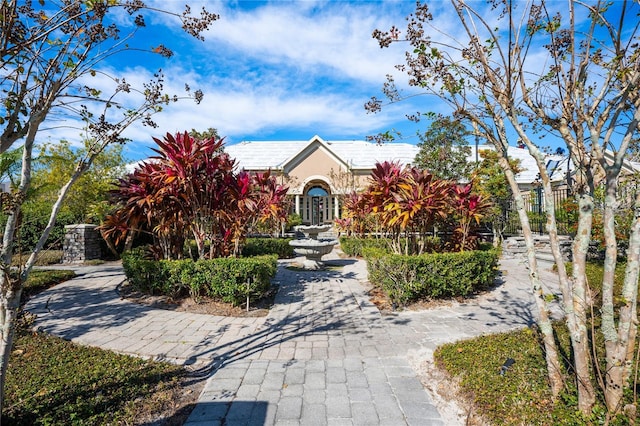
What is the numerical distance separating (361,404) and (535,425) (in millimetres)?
1366

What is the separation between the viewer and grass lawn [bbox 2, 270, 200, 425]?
107 inches

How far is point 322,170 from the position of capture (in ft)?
82.0

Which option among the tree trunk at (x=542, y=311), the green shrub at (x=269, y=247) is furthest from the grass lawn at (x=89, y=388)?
the green shrub at (x=269, y=247)

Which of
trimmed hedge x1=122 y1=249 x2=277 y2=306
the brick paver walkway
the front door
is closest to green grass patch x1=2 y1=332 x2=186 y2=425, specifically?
the brick paver walkway

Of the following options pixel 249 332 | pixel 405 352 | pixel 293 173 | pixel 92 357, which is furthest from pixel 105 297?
pixel 293 173

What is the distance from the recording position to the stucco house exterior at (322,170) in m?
24.1

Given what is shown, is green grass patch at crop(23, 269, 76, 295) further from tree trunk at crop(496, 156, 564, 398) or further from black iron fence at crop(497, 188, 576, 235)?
black iron fence at crop(497, 188, 576, 235)

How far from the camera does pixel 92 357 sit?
3.91m

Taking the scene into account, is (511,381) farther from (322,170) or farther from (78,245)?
(322,170)

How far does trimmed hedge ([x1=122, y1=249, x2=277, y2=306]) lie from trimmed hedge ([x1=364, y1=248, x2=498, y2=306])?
7.57ft

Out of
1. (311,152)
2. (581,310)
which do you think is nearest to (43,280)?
(581,310)

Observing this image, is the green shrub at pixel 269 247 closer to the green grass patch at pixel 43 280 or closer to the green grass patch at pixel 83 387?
the green grass patch at pixel 43 280

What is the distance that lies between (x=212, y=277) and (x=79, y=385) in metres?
2.68

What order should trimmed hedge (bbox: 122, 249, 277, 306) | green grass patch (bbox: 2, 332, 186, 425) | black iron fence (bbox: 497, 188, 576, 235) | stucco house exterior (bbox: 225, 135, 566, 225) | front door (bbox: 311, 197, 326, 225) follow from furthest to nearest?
front door (bbox: 311, 197, 326, 225)
stucco house exterior (bbox: 225, 135, 566, 225)
black iron fence (bbox: 497, 188, 576, 235)
trimmed hedge (bbox: 122, 249, 277, 306)
green grass patch (bbox: 2, 332, 186, 425)
